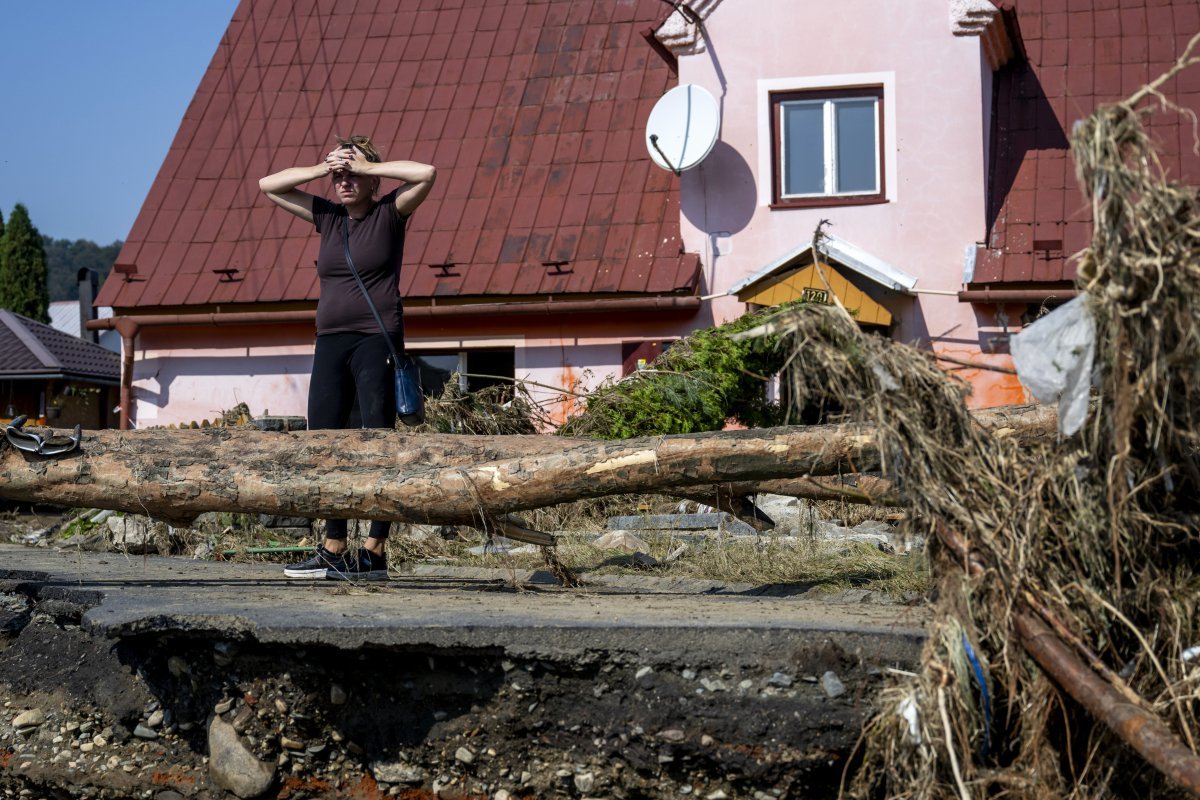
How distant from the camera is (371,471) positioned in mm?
4715

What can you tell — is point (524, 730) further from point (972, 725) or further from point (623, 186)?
point (623, 186)

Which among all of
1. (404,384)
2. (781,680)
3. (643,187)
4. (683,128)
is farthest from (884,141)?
(781,680)

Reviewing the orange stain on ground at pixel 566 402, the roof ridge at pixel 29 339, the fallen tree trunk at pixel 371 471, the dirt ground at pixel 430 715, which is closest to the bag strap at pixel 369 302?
the fallen tree trunk at pixel 371 471

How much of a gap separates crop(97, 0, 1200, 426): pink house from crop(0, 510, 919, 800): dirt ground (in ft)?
20.9

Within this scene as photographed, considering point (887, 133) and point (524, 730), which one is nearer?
point (524, 730)

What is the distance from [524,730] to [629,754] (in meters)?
0.35

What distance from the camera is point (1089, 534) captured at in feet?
10.3

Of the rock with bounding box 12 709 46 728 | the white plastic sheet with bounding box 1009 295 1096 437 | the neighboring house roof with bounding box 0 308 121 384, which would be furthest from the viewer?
the neighboring house roof with bounding box 0 308 121 384

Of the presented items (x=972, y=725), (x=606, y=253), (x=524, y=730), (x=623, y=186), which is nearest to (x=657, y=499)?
(x=606, y=253)

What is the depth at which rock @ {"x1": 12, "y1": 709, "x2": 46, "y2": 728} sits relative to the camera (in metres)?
4.48

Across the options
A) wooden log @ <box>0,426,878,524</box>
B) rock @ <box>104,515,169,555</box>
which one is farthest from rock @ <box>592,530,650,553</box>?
rock @ <box>104,515,169,555</box>

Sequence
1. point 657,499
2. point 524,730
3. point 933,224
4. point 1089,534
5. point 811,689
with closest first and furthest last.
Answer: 1. point 1089,534
2. point 811,689
3. point 524,730
4. point 657,499
5. point 933,224

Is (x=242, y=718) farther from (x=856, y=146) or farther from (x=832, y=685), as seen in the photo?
(x=856, y=146)

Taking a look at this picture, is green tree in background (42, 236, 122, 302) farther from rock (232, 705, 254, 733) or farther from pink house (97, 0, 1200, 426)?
rock (232, 705, 254, 733)
